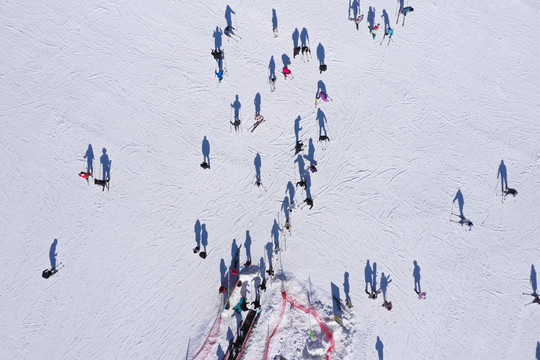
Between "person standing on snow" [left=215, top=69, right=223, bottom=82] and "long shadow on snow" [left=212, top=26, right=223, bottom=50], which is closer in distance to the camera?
"person standing on snow" [left=215, top=69, right=223, bottom=82]

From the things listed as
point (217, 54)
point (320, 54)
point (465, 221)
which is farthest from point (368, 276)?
point (217, 54)

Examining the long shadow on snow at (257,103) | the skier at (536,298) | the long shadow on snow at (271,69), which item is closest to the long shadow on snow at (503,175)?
the skier at (536,298)

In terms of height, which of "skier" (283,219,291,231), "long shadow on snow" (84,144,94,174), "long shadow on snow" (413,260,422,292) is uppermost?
"long shadow on snow" (84,144,94,174)

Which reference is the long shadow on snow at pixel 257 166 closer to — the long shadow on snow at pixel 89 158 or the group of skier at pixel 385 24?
the long shadow on snow at pixel 89 158

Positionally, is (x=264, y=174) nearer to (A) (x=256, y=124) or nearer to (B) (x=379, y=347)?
(A) (x=256, y=124)

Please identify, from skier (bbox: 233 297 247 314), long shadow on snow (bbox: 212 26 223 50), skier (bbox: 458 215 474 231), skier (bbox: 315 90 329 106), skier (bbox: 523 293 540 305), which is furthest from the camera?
long shadow on snow (bbox: 212 26 223 50)

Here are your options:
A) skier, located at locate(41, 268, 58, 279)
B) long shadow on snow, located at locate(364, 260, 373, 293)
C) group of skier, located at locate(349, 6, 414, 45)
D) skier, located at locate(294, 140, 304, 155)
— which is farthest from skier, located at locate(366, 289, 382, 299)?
skier, located at locate(41, 268, 58, 279)

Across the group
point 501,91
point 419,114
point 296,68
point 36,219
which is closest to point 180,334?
point 36,219

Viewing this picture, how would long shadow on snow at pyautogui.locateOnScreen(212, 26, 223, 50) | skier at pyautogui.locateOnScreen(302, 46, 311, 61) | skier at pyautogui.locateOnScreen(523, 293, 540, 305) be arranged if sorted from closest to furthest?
1. skier at pyautogui.locateOnScreen(523, 293, 540, 305)
2. skier at pyautogui.locateOnScreen(302, 46, 311, 61)
3. long shadow on snow at pyautogui.locateOnScreen(212, 26, 223, 50)

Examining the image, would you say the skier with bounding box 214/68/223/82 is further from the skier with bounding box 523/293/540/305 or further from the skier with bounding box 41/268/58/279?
the skier with bounding box 523/293/540/305
